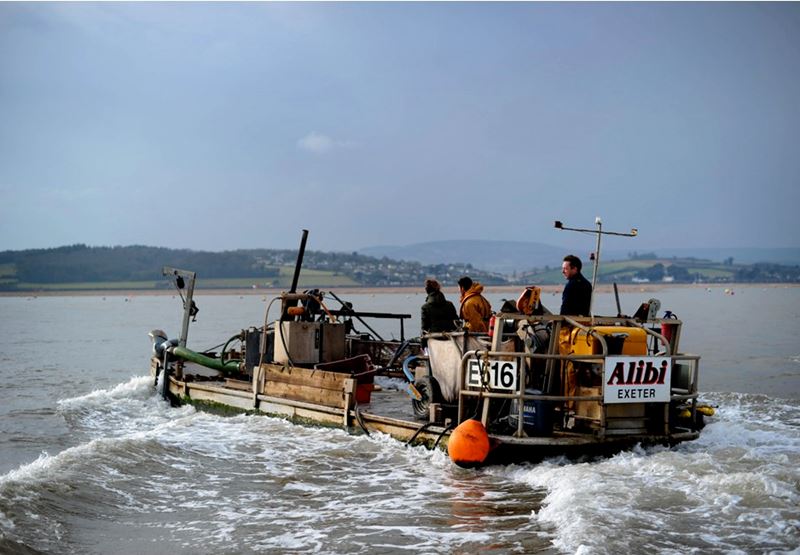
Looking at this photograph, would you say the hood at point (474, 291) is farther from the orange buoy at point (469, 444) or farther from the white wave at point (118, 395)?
the white wave at point (118, 395)

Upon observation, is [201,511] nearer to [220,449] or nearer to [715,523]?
[220,449]

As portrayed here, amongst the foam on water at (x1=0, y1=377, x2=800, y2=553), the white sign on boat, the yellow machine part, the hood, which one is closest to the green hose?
the foam on water at (x1=0, y1=377, x2=800, y2=553)

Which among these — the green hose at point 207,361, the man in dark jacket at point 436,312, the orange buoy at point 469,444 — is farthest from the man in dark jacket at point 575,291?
the green hose at point 207,361

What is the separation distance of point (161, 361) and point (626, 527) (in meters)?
14.8

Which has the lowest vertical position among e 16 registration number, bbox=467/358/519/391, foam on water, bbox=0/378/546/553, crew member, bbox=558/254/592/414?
foam on water, bbox=0/378/546/553

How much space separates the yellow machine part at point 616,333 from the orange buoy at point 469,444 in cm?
171

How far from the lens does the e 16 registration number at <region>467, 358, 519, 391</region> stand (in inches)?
451

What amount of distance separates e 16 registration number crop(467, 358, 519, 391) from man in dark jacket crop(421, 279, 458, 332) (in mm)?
3420

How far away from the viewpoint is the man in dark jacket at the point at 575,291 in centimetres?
1230

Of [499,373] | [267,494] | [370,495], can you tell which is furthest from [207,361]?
[499,373]

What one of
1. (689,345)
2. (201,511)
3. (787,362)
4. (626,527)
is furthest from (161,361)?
(689,345)

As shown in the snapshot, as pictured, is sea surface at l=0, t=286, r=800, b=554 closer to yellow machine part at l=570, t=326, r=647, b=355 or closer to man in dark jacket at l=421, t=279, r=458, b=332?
yellow machine part at l=570, t=326, r=647, b=355

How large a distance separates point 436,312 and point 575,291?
3.48 metres

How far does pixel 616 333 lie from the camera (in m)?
11.6
